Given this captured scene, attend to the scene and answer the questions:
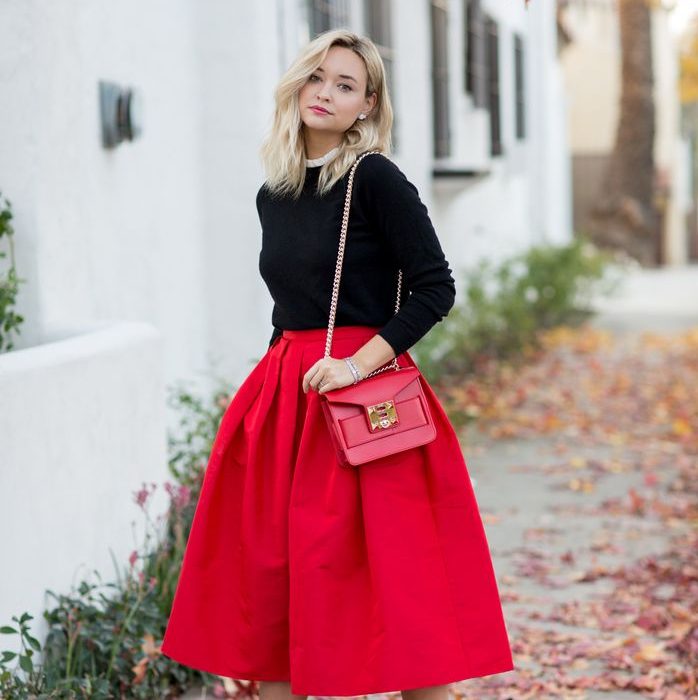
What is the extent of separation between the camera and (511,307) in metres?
10.4

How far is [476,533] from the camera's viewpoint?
270 centimetres

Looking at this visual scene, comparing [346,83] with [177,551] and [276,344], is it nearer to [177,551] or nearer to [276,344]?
[276,344]

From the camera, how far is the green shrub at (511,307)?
30.5ft

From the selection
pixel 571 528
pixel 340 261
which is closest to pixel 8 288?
pixel 340 261

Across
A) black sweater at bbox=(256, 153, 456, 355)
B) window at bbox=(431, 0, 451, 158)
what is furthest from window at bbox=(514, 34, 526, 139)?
black sweater at bbox=(256, 153, 456, 355)

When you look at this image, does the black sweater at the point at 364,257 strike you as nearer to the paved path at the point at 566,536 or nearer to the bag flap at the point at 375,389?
the bag flap at the point at 375,389

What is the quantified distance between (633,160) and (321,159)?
1967 cm

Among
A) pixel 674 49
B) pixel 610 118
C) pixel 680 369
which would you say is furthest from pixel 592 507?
pixel 674 49

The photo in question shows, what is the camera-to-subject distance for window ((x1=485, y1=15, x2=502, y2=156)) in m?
12.0

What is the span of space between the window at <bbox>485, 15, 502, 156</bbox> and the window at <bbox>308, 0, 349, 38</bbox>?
4.37 m

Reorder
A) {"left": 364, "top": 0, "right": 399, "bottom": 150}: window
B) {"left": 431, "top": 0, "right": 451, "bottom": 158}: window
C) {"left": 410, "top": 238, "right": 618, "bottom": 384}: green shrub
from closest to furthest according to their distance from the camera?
1. {"left": 364, "top": 0, "right": 399, "bottom": 150}: window
2. {"left": 410, "top": 238, "right": 618, "bottom": 384}: green shrub
3. {"left": 431, "top": 0, "right": 451, "bottom": 158}: window

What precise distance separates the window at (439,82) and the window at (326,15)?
192cm

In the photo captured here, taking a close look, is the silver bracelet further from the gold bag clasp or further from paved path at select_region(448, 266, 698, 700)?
paved path at select_region(448, 266, 698, 700)

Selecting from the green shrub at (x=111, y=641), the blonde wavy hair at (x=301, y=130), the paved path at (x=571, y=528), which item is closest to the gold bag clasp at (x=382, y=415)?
the blonde wavy hair at (x=301, y=130)
